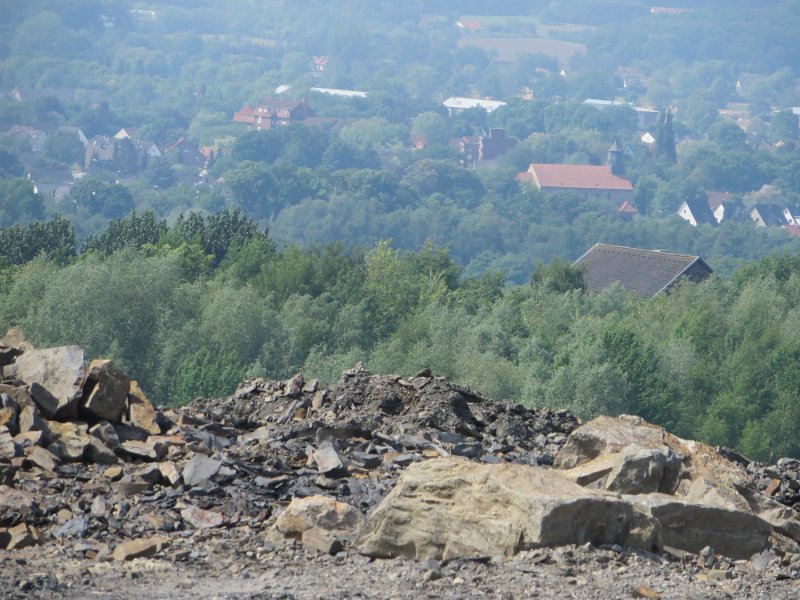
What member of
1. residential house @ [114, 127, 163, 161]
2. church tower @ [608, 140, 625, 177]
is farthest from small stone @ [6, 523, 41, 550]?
church tower @ [608, 140, 625, 177]

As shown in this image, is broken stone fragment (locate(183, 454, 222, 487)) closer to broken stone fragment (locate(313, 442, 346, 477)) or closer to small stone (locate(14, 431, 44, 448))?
broken stone fragment (locate(313, 442, 346, 477))

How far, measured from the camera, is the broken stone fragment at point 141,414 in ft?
42.2

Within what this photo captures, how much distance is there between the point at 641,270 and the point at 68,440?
139 ft

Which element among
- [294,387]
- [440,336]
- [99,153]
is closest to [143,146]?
[99,153]

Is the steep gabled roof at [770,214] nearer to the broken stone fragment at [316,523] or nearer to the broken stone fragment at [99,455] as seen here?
the broken stone fragment at [99,455]

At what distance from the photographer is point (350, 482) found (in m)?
11.3

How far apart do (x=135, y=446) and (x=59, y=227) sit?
39.7m

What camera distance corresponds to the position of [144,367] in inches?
1253

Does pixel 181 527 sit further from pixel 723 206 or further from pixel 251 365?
pixel 723 206

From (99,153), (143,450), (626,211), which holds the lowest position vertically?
(626,211)

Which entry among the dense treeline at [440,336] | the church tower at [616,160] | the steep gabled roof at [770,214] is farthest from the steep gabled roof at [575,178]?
the dense treeline at [440,336]

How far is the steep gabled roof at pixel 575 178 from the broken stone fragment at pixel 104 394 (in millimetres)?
149060

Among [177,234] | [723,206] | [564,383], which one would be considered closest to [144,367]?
[564,383]

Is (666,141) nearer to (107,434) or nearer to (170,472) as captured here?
(107,434)
